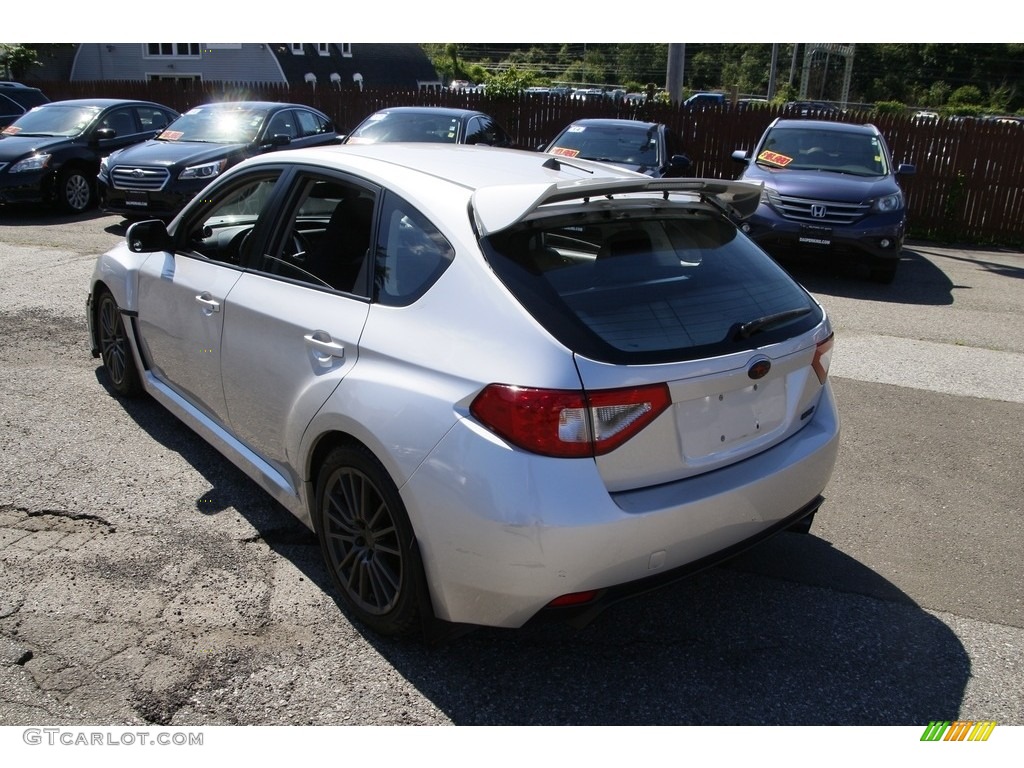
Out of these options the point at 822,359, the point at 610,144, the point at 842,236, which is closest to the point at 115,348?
the point at 822,359

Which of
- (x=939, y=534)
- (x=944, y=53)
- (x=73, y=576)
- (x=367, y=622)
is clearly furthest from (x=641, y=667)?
(x=944, y=53)

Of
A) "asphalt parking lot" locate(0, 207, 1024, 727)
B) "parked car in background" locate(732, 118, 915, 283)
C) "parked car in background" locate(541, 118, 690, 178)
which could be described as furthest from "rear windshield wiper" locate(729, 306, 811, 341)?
"parked car in background" locate(541, 118, 690, 178)

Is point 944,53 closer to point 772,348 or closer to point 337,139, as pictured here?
point 337,139

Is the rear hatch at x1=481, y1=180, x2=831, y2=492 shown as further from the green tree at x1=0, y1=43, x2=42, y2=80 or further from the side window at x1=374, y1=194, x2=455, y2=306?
the green tree at x1=0, y1=43, x2=42, y2=80

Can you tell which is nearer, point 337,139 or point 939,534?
point 939,534

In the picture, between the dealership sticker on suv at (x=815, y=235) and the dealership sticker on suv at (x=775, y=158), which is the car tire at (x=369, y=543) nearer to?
the dealership sticker on suv at (x=815, y=235)

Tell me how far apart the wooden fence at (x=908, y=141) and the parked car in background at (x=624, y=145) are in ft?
12.6

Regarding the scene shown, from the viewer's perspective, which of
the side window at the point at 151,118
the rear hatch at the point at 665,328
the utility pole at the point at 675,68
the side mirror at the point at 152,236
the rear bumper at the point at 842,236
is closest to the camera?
the rear hatch at the point at 665,328

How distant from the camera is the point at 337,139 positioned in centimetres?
1355

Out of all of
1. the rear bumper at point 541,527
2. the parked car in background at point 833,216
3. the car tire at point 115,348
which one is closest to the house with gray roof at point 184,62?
the parked car in background at point 833,216

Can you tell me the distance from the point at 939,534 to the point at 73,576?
12.3 feet

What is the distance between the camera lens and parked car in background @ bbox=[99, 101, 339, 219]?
1102cm

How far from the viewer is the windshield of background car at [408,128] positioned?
37.7ft
